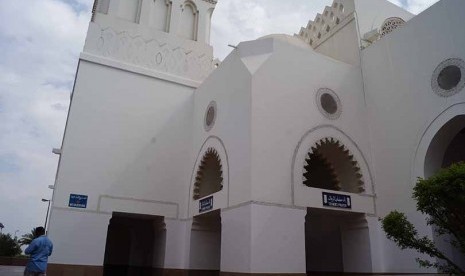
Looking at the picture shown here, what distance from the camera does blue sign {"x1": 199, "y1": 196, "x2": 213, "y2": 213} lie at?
29.3 ft

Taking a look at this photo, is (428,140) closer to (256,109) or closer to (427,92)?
(427,92)

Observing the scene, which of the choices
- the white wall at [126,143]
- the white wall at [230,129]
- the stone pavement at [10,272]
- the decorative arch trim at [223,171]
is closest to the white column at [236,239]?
the white wall at [230,129]

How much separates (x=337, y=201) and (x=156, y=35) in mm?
7538

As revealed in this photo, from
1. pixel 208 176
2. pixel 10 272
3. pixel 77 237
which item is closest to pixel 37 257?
pixel 77 237

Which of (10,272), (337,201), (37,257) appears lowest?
(10,272)

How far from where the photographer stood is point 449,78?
771cm

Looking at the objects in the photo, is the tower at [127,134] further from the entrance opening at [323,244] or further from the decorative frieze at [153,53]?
the entrance opening at [323,244]

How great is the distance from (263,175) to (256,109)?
1.39 metres

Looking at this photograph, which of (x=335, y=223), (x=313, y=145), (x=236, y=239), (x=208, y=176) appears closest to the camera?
(x=236, y=239)

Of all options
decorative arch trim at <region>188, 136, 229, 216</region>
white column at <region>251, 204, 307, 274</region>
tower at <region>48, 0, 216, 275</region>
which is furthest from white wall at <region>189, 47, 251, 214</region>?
tower at <region>48, 0, 216, 275</region>

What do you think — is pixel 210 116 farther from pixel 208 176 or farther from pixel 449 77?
pixel 449 77

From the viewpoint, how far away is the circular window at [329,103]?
8852 millimetres

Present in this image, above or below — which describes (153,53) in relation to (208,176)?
above

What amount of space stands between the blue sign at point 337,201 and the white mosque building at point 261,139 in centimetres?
3
